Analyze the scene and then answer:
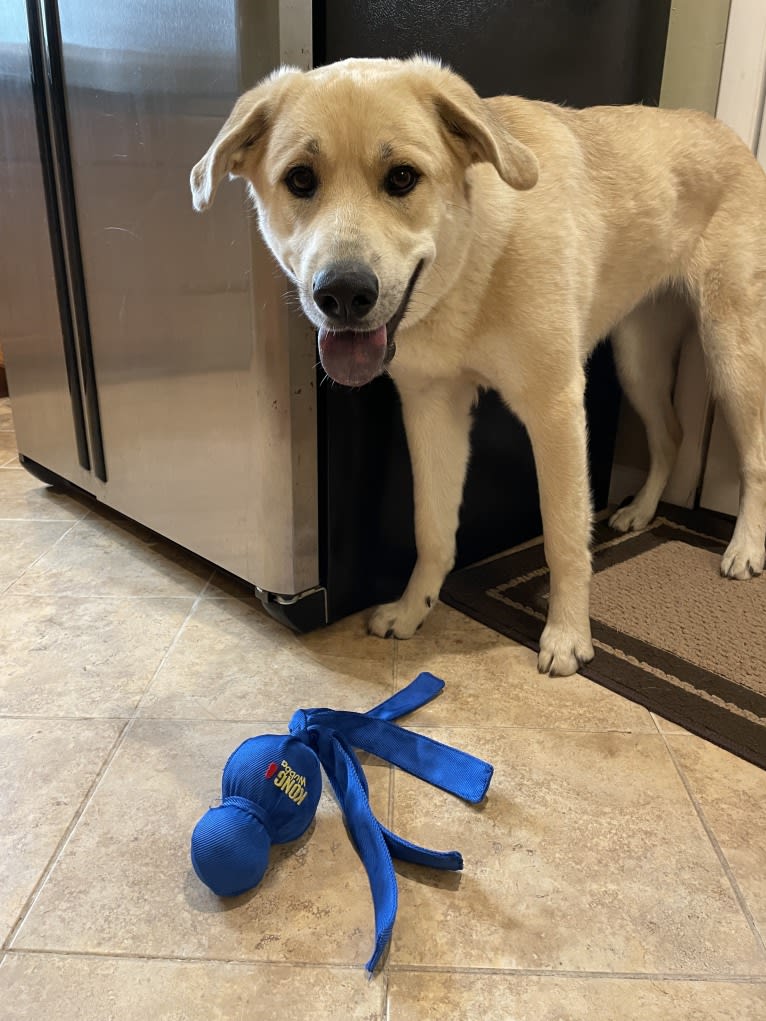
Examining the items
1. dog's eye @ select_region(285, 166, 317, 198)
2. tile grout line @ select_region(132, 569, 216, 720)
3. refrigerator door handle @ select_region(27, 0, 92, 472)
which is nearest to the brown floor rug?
tile grout line @ select_region(132, 569, 216, 720)

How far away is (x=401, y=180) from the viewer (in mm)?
1196

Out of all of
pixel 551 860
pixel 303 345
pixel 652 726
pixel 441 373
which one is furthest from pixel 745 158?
pixel 551 860

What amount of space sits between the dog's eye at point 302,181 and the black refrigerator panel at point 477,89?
0.33m

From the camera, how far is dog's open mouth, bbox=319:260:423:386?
4.05 feet

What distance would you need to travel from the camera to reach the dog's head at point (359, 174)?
114cm

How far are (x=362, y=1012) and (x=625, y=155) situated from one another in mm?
1670

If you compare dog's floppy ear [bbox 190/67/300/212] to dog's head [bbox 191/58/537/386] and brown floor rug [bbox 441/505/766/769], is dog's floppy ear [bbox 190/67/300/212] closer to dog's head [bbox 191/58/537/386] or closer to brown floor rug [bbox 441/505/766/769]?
dog's head [bbox 191/58/537/386]

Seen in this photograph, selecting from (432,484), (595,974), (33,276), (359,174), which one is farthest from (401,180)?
(33,276)

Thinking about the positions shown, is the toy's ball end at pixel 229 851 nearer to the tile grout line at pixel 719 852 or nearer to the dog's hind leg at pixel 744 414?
the tile grout line at pixel 719 852

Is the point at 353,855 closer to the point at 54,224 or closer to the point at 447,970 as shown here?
the point at 447,970

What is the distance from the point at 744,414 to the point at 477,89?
3.47 feet

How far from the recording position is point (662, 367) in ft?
7.30

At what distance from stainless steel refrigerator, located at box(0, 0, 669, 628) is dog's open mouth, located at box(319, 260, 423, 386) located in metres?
0.25

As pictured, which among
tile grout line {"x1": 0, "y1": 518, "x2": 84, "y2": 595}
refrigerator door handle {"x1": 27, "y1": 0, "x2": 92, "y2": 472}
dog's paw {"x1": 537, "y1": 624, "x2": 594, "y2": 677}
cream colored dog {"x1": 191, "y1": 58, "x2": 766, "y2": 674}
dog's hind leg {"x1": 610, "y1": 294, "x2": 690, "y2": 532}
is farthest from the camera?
dog's hind leg {"x1": 610, "y1": 294, "x2": 690, "y2": 532}
